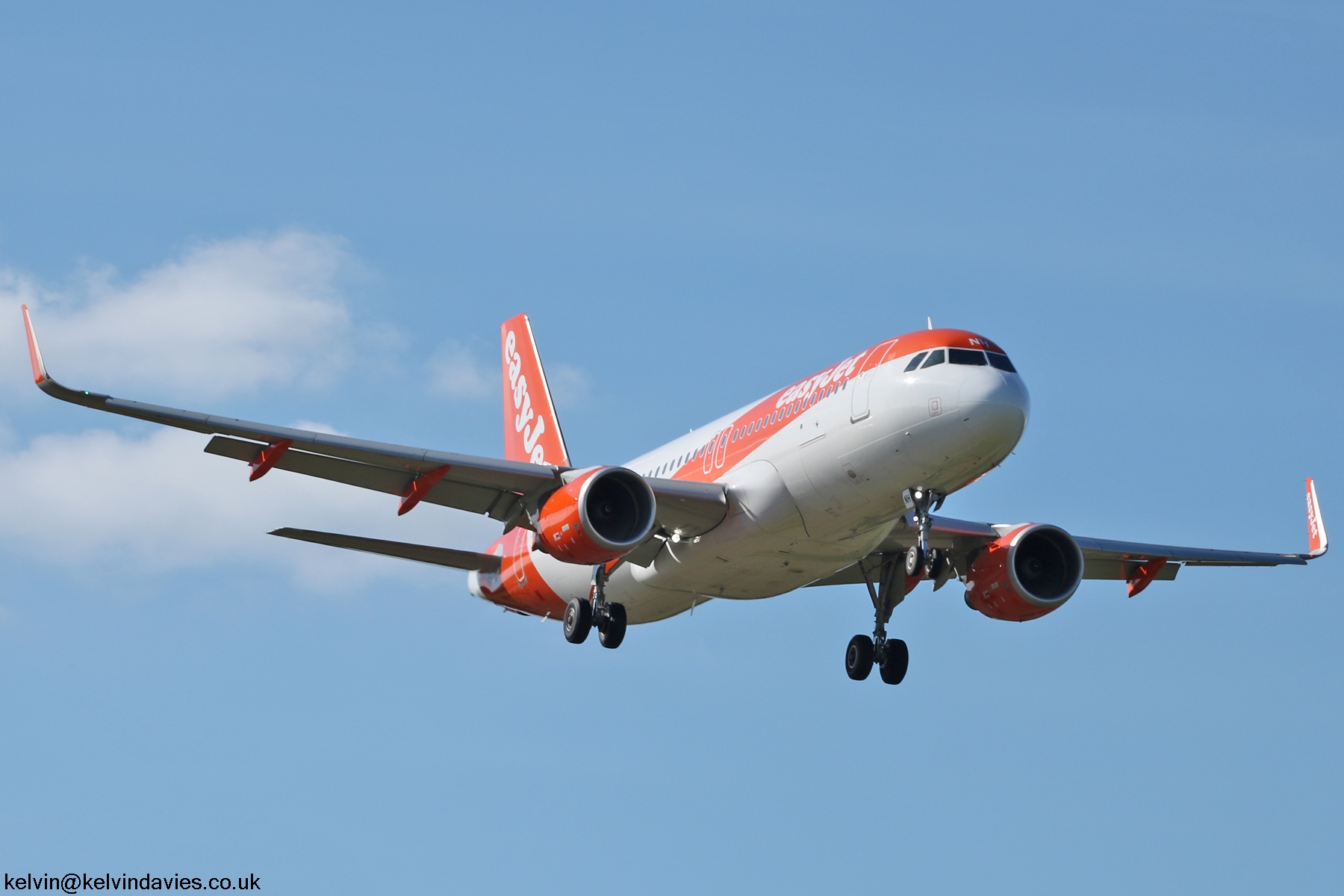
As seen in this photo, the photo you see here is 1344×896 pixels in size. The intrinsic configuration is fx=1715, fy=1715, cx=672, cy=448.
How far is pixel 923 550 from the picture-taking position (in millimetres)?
31547

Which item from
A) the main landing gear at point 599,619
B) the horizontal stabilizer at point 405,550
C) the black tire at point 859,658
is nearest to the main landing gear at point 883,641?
the black tire at point 859,658

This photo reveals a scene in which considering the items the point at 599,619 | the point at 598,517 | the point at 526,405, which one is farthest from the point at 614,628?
the point at 526,405

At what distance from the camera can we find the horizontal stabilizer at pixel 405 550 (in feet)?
113

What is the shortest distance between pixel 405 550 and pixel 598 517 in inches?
254

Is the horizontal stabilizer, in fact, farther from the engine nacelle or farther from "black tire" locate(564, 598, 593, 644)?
the engine nacelle

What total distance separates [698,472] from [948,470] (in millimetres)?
6667

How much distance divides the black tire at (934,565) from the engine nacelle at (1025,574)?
5.95m

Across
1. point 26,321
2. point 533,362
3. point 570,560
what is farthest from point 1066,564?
point 26,321

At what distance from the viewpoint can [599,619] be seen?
3631 cm

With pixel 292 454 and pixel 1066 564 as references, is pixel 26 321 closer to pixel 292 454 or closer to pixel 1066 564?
pixel 292 454

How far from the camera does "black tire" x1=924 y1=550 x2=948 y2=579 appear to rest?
31.5 m

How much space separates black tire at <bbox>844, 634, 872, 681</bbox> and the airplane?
1.8 inches

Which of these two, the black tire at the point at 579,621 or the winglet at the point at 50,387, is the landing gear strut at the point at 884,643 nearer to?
the black tire at the point at 579,621

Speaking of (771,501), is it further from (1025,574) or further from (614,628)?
(1025,574)
